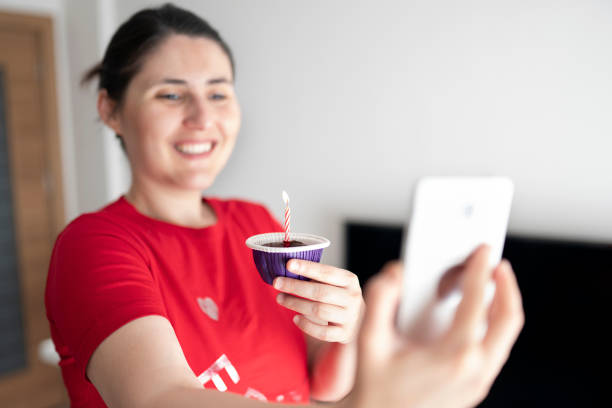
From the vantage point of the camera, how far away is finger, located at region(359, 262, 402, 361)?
311mm

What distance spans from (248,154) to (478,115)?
987 millimetres

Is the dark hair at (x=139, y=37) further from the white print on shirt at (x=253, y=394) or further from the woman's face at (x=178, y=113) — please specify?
the white print on shirt at (x=253, y=394)

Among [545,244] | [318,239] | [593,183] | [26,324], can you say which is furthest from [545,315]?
[26,324]

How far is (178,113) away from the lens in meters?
0.80

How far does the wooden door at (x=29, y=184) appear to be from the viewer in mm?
2633

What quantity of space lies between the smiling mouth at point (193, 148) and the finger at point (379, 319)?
1.93 feet

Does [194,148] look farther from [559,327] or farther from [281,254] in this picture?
[559,327]

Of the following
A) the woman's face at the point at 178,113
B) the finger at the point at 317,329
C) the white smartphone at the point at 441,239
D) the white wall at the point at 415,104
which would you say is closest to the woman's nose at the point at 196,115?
the woman's face at the point at 178,113

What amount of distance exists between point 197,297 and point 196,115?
31 cm

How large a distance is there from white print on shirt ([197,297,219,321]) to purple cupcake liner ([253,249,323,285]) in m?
0.12

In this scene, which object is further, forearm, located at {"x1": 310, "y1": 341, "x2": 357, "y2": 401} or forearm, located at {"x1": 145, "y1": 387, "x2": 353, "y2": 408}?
forearm, located at {"x1": 310, "y1": 341, "x2": 357, "y2": 401}

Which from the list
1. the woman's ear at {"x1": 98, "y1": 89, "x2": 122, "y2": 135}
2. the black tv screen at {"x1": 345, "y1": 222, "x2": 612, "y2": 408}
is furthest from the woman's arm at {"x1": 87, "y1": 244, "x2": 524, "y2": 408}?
the black tv screen at {"x1": 345, "y1": 222, "x2": 612, "y2": 408}

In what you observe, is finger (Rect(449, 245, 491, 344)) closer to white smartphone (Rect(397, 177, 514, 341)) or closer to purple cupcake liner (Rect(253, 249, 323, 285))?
white smartphone (Rect(397, 177, 514, 341))

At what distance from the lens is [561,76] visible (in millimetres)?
1495
